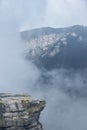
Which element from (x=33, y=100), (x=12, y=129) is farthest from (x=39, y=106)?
(x=12, y=129)

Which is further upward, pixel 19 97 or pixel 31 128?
pixel 19 97

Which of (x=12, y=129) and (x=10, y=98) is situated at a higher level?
(x=10, y=98)

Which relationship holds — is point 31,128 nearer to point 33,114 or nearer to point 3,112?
point 33,114

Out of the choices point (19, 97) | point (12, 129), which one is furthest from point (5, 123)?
point (19, 97)

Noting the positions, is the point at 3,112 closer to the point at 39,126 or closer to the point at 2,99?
the point at 2,99

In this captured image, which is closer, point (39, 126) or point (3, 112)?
point (3, 112)

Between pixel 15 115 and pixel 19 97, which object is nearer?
pixel 15 115
